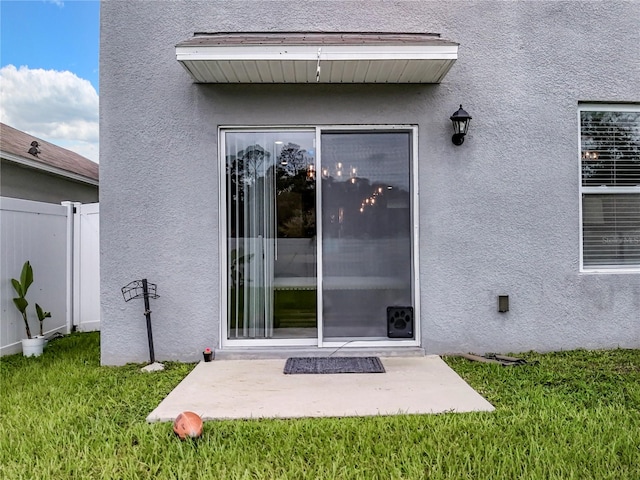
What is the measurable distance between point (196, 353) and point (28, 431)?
187 centimetres

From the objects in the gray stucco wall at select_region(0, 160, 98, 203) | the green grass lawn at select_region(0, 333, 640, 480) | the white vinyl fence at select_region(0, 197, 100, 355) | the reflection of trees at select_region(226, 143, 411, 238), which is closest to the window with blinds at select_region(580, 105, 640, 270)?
the green grass lawn at select_region(0, 333, 640, 480)

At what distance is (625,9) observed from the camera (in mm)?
4934

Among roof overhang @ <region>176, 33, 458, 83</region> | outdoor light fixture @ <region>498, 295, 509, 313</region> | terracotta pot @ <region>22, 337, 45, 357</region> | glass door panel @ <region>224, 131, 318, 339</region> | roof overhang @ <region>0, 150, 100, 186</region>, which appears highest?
roof overhang @ <region>176, 33, 458, 83</region>

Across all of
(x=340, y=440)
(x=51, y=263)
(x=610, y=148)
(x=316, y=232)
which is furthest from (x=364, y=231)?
(x=51, y=263)

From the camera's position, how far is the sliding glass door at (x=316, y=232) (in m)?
4.87

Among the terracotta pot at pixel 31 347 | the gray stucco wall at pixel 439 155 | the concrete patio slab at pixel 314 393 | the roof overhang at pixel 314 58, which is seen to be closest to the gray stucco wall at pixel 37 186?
the terracotta pot at pixel 31 347

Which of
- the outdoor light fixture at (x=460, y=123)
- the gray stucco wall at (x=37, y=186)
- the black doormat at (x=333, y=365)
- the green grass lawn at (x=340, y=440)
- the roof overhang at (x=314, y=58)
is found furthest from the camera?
the gray stucco wall at (x=37, y=186)

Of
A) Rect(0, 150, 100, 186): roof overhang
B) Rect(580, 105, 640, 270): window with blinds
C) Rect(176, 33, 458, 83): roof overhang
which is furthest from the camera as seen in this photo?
Rect(0, 150, 100, 186): roof overhang

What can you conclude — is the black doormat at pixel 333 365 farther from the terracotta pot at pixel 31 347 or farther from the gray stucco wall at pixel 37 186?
the gray stucco wall at pixel 37 186

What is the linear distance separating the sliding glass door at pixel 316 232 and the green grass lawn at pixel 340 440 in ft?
5.01

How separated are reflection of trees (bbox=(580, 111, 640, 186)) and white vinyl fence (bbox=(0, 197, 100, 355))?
273 inches

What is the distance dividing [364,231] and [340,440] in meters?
2.64

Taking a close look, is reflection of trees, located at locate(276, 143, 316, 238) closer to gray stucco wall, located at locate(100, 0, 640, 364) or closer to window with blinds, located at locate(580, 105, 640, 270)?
gray stucco wall, located at locate(100, 0, 640, 364)

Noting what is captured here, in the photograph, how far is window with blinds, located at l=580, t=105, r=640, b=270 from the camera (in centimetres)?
501
